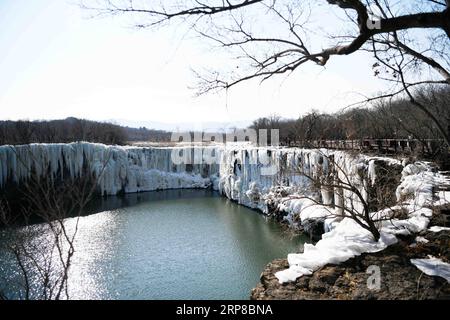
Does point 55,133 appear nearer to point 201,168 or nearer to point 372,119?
point 201,168

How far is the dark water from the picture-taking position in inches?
343

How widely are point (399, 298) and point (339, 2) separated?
8.57 ft

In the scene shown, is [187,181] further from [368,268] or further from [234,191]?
[368,268]

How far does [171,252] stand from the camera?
11633mm

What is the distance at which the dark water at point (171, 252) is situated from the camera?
28.6 ft

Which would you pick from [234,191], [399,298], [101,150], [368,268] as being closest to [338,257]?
[368,268]

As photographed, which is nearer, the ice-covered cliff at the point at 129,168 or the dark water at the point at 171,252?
the dark water at the point at 171,252

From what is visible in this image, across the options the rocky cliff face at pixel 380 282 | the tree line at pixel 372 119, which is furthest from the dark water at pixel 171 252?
the rocky cliff face at pixel 380 282

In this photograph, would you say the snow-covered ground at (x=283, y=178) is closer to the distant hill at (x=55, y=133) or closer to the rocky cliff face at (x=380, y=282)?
the rocky cliff face at (x=380, y=282)

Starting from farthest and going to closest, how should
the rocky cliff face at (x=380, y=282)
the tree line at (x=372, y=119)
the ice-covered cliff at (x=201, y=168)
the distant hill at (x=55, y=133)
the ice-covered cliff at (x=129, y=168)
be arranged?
1. the ice-covered cliff at (x=129, y=168)
2. the distant hill at (x=55, y=133)
3. the ice-covered cliff at (x=201, y=168)
4. the tree line at (x=372, y=119)
5. the rocky cliff face at (x=380, y=282)

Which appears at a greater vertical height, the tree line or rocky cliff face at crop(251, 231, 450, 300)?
the tree line

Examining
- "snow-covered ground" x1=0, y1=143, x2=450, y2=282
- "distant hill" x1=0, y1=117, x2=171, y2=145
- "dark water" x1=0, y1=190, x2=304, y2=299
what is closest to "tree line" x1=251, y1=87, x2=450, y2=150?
"snow-covered ground" x1=0, y1=143, x2=450, y2=282

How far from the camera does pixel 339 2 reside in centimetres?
265

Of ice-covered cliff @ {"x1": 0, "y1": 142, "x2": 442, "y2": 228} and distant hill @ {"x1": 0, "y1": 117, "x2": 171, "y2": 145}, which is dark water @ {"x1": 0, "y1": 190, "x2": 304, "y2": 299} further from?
distant hill @ {"x1": 0, "y1": 117, "x2": 171, "y2": 145}
